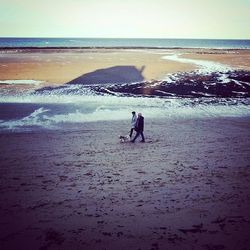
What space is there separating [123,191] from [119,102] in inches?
446

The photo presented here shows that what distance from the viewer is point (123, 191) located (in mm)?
7652

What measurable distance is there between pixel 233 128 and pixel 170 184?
6789 millimetres

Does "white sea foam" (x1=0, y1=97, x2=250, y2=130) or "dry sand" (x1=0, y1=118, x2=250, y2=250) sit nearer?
"dry sand" (x1=0, y1=118, x2=250, y2=250)

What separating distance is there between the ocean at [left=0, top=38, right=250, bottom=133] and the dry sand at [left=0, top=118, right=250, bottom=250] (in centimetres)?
280

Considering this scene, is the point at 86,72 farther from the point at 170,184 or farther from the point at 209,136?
the point at 170,184

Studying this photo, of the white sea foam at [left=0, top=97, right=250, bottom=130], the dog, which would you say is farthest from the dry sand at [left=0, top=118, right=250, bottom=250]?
the white sea foam at [left=0, top=97, right=250, bottom=130]

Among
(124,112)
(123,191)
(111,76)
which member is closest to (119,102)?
(124,112)

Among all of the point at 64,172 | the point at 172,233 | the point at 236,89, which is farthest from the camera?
the point at 236,89

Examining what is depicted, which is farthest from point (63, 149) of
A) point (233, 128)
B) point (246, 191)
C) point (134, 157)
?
point (233, 128)

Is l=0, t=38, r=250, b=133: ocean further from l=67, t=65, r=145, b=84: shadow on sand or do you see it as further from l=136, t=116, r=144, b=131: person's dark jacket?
l=136, t=116, r=144, b=131: person's dark jacket

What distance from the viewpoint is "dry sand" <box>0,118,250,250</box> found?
595cm

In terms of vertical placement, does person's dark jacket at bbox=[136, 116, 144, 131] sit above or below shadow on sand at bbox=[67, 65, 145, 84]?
below

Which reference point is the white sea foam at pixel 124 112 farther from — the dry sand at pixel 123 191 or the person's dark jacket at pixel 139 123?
the person's dark jacket at pixel 139 123

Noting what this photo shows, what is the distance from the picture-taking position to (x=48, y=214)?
21.8 feet
